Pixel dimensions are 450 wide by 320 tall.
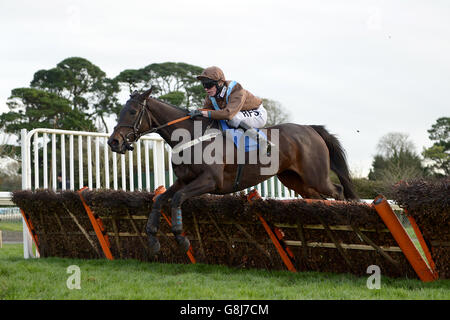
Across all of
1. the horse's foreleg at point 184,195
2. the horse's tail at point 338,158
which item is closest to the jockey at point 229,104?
the horse's foreleg at point 184,195

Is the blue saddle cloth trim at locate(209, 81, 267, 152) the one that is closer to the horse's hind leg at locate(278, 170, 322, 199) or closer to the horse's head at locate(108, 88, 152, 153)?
the horse's head at locate(108, 88, 152, 153)

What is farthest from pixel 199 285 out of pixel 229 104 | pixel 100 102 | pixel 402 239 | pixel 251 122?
pixel 100 102

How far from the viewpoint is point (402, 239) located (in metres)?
3.90

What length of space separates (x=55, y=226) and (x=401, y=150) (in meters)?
21.5

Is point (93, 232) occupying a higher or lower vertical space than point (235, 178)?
lower

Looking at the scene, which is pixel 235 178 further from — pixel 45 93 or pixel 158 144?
pixel 45 93

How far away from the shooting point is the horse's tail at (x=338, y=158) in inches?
247

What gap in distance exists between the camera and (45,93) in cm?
2892

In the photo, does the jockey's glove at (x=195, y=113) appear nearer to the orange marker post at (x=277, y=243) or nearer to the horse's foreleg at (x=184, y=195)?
the horse's foreleg at (x=184, y=195)

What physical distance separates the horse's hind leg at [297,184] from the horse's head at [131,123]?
1.81 meters

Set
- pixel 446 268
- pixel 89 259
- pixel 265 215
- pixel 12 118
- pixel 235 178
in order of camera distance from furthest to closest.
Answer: pixel 12 118
pixel 89 259
pixel 235 178
pixel 265 215
pixel 446 268
